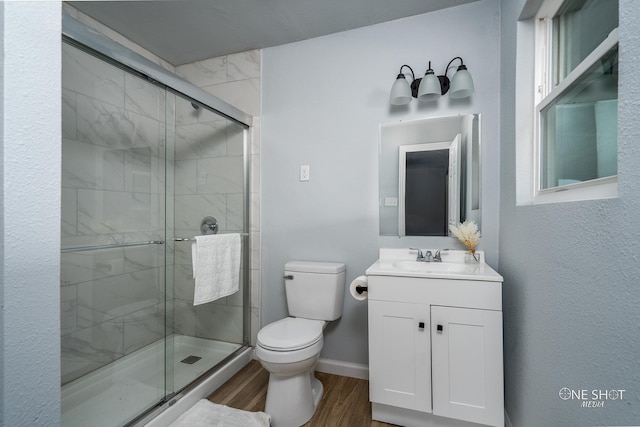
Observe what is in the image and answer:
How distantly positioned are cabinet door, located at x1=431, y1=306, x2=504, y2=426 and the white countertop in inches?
6.1

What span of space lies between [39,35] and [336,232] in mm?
1674

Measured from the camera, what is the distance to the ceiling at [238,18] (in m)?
1.75

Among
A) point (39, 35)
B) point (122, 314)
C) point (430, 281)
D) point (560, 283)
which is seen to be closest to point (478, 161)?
point (430, 281)

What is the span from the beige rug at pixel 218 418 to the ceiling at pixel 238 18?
7.56ft

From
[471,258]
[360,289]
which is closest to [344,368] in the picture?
[360,289]

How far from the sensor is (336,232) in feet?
6.61

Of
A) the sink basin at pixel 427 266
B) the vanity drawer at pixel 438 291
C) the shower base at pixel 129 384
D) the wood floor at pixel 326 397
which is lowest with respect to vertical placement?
the wood floor at pixel 326 397

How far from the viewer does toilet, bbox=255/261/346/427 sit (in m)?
1.45

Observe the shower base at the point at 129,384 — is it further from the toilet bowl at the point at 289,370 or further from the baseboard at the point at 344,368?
the baseboard at the point at 344,368

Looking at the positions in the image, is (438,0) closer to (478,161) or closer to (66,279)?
(478,161)

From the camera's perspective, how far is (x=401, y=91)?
175 cm

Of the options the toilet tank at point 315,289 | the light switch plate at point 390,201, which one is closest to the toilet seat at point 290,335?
the toilet tank at point 315,289

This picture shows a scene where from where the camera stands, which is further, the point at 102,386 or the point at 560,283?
the point at 102,386

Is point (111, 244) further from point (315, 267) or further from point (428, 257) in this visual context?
point (428, 257)
